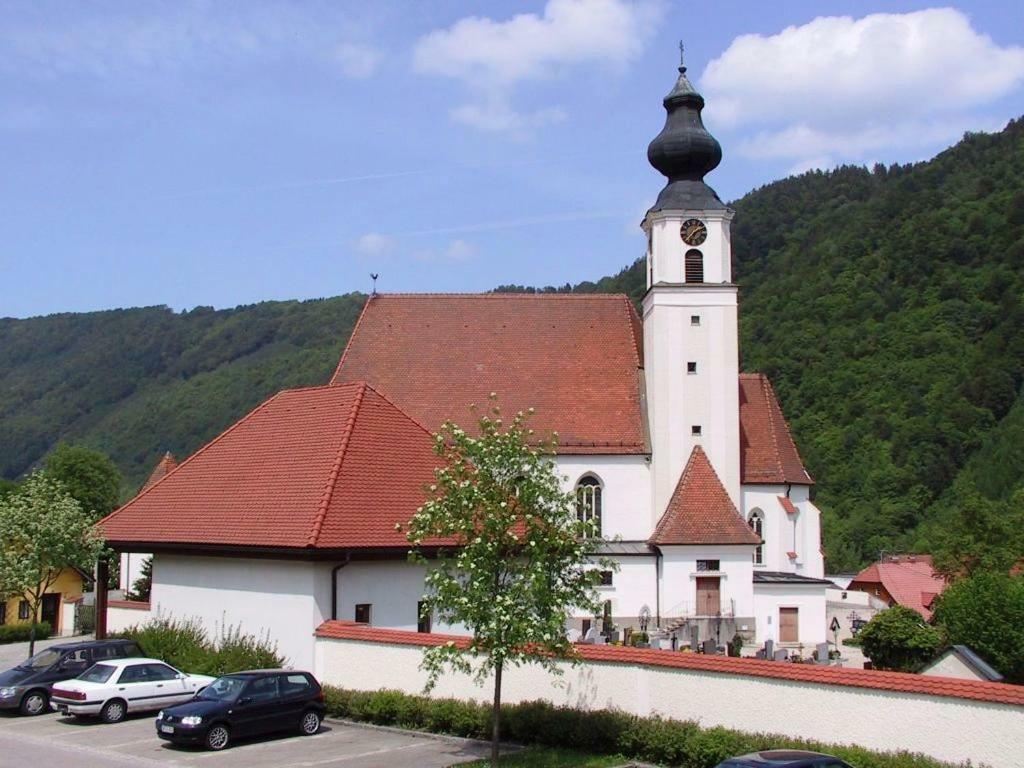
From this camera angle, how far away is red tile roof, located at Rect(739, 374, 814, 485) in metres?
42.8

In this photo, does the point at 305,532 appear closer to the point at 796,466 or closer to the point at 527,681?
the point at 527,681

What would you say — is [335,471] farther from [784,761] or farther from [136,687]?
[784,761]

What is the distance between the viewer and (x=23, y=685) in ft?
77.4

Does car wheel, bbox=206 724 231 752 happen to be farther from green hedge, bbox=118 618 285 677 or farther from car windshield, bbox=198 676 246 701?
green hedge, bbox=118 618 285 677

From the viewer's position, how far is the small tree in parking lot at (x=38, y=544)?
31.8 meters

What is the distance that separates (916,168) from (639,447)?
416ft

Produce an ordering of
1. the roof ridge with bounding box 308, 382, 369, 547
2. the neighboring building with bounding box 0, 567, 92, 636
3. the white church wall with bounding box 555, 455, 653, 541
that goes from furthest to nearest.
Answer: the neighboring building with bounding box 0, 567, 92, 636, the white church wall with bounding box 555, 455, 653, 541, the roof ridge with bounding box 308, 382, 369, 547

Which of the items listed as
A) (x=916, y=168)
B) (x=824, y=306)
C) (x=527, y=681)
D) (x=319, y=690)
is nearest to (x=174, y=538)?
(x=319, y=690)

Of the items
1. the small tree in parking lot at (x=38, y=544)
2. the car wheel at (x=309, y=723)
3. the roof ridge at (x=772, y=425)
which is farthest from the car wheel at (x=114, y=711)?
the roof ridge at (x=772, y=425)

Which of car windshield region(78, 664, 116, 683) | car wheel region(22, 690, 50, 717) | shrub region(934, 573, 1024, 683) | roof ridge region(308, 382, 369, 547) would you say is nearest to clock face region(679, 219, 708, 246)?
shrub region(934, 573, 1024, 683)

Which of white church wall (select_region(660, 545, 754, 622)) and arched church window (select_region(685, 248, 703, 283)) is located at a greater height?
arched church window (select_region(685, 248, 703, 283))

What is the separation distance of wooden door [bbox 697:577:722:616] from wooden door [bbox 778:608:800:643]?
2541 mm

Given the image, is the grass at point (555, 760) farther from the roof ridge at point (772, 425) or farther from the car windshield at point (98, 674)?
the roof ridge at point (772, 425)

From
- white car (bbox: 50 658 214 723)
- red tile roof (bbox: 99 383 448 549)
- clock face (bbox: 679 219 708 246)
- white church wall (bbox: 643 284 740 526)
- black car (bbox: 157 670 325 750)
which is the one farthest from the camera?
clock face (bbox: 679 219 708 246)
